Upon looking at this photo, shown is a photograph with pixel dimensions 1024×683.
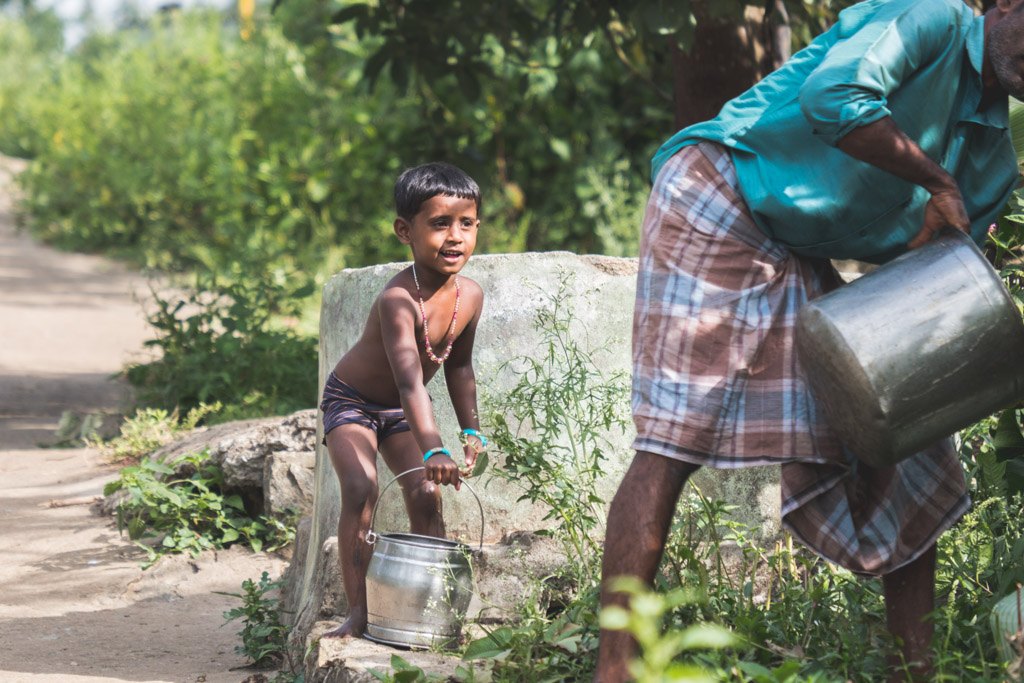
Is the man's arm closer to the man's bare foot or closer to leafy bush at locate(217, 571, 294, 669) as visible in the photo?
the man's bare foot

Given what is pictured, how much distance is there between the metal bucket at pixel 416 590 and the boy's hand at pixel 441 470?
0.51 feet

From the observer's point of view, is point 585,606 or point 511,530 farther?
point 511,530

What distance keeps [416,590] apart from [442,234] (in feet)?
2.99

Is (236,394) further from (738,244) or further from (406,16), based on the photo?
(738,244)

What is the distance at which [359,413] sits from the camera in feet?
11.3

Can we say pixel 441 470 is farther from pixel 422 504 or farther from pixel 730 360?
pixel 730 360

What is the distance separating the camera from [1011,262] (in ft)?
10.5

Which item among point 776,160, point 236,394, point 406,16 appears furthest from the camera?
point 236,394

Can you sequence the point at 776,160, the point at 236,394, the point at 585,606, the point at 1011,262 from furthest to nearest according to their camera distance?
the point at 236,394, the point at 1011,262, the point at 585,606, the point at 776,160

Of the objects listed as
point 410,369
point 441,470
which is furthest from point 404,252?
point 441,470

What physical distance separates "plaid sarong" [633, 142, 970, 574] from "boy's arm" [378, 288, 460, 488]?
689 millimetres

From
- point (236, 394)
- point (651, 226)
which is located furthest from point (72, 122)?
point (651, 226)

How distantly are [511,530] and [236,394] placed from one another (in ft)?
10.1

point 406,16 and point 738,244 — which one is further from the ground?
point 406,16
